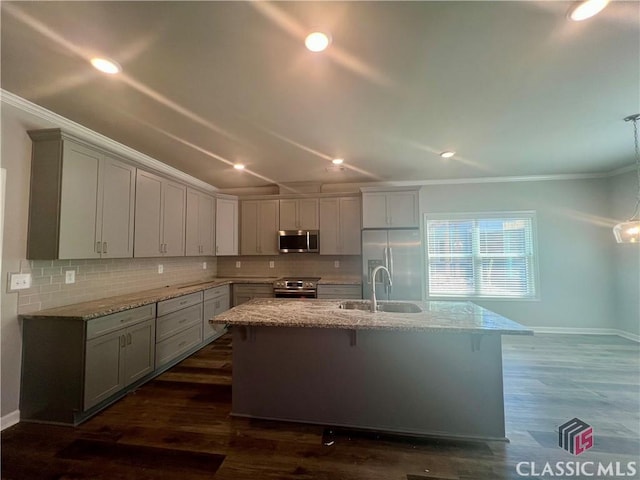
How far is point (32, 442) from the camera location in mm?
2014

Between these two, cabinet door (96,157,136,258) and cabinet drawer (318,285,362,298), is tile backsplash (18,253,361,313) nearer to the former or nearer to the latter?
cabinet door (96,157,136,258)

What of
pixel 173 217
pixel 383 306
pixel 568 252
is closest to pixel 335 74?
pixel 383 306

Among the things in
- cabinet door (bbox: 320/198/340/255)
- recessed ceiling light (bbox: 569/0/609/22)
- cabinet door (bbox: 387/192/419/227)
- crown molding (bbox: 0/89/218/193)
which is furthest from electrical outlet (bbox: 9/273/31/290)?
cabinet door (bbox: 387/192/419/227)

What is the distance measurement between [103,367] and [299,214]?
11.3 feet

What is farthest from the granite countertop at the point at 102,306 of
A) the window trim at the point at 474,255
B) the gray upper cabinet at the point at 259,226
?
the window trim at the point at 474,255

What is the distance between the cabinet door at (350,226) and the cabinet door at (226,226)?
2.01 m

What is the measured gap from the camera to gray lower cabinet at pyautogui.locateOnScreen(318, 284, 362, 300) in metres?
4.54

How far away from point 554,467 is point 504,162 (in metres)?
3.62

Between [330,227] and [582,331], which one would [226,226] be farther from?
[582,331]

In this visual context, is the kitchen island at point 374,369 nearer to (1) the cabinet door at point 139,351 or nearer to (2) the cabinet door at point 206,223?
(1) the cabinet door at point 139,351

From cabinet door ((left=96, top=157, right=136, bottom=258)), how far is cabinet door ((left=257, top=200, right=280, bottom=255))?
2.29 m

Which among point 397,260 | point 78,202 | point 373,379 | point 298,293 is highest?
point 78,202

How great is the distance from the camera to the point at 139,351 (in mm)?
2830

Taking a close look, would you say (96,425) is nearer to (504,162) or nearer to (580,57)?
(580,57)
